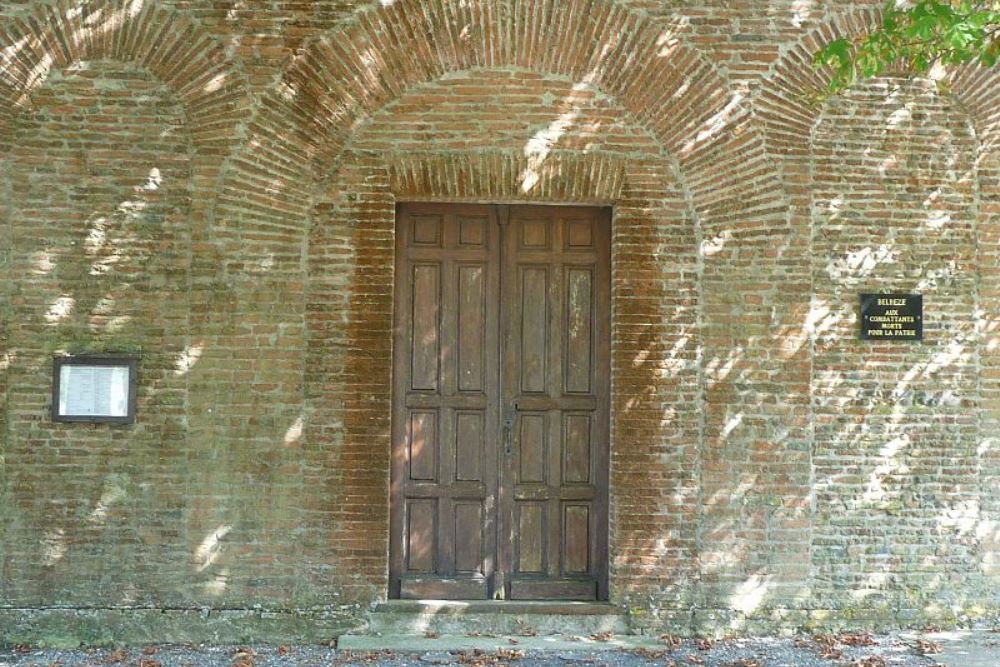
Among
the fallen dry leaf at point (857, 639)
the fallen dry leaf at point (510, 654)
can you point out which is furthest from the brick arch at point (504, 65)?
the fallen dry leaf at point (510, 654)

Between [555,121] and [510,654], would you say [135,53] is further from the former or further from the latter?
[510,654]

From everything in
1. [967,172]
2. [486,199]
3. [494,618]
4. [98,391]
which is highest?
[967,172]

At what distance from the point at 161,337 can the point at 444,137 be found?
2344 millimetres

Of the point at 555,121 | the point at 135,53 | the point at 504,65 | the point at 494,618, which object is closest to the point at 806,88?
the point at 555,121

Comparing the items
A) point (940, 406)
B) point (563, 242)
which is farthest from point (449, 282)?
point (940, 406)

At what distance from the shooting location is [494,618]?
661cm

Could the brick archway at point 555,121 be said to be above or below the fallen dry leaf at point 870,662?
above

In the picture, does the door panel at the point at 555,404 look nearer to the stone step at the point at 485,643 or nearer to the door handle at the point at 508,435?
the door handle at the point at 508,435

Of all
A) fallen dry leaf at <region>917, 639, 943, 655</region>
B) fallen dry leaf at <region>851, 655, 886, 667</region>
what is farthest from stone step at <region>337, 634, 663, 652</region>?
fallen dry leaf at <region>917, 639, 943, 655</region>

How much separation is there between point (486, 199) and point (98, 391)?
2.92 m

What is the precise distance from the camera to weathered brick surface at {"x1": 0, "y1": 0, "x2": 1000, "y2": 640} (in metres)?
6.49

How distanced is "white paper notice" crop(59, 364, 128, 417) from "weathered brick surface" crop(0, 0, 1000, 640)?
Result: 0.14 metres

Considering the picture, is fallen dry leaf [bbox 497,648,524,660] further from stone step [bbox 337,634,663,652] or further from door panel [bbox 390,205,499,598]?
door panel [bbox 390,205,499,598]

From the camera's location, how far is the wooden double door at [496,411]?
6.79m
